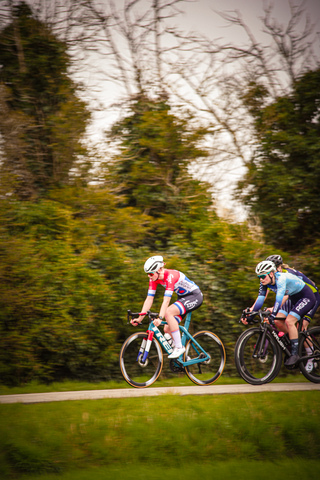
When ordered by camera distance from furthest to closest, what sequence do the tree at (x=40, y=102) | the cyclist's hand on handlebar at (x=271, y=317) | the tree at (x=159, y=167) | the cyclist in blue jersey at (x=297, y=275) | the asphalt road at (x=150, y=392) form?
1. the tree at (x=159, y=167)
2. the tree at (x=40, y=102)
3. the cyclist in blue jersey at (x=297, y=275)
4. the cyclist's hand on handlebar at (x=271, y=317)
5. the asphalt road at (x=150, y=392)

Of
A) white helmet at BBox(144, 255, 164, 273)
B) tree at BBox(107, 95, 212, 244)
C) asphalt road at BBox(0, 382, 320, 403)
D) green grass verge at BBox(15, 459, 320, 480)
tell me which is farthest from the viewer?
tree at BBox(107, 95, 212, 244)

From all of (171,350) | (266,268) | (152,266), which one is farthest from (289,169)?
(171,350)

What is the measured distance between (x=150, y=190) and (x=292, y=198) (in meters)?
4.61

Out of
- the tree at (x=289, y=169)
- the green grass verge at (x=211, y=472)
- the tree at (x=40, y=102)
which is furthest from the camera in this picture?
the tree at (x=289, y=169)

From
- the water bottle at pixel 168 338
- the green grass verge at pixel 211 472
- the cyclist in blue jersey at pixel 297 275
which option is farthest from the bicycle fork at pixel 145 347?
the cyclist in blue jersey at pixel 297 275

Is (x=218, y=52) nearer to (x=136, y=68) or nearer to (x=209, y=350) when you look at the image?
(x=136, y=68)

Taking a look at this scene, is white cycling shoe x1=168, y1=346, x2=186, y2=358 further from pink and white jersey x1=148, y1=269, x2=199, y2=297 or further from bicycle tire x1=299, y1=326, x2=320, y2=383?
bicycle tire x1=299, y1=326, x2=320, y2=383

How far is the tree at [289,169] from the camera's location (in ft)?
44.7

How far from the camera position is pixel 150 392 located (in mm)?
6789

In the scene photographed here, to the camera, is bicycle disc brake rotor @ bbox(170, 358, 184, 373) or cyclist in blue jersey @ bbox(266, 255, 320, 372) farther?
cyclist in blue jersey @ bbox(266, 255, 320, 372)

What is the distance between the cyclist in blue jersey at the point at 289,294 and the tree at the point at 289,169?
624cm

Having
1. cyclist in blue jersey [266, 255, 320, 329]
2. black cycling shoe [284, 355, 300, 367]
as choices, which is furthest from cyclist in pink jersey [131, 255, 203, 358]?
black cycling shoe [284, 355, 300, 367]

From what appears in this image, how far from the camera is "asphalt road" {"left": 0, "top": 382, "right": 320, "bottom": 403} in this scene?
6445 millimetres

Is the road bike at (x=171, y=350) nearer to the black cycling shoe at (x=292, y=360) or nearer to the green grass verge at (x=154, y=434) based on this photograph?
the green grass verge at (x=154, y=434)
